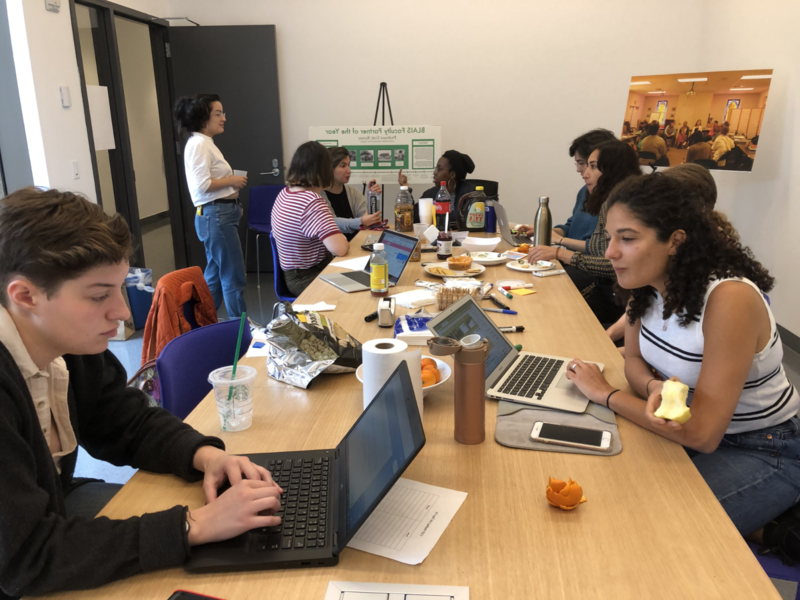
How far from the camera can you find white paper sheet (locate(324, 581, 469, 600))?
827 millimetres

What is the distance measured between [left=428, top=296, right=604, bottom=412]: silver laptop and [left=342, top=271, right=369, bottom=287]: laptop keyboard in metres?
1.05

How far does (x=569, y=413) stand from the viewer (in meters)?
1.33

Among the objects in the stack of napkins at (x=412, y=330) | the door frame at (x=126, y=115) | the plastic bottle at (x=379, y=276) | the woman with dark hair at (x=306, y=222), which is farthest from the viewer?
the door frame at (x=126, y=115)

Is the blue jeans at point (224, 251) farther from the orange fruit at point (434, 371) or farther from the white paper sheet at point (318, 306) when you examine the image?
the orange fruit at point (434, 371)

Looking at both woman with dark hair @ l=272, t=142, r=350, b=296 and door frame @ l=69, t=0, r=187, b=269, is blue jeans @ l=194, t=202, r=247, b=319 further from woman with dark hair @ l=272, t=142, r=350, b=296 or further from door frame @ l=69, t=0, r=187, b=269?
woman with dark hair @ l=272, t=142, r=350, b=296

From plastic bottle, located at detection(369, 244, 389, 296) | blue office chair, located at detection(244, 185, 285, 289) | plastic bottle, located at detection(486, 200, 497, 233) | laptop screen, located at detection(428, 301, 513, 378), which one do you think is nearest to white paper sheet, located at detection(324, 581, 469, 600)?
laptop screen, located at detection(428, 301, 513, 378)

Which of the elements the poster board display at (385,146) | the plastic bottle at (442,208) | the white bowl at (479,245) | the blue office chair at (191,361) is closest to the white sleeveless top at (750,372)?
the blue office chair at (191,361)

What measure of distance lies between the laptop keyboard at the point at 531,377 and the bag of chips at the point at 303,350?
0.41 m

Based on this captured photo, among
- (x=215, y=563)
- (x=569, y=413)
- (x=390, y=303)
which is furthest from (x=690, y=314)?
(x=215, y=563)

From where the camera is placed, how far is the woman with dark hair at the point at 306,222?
3.13 m

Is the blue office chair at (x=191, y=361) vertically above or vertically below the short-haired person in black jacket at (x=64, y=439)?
below

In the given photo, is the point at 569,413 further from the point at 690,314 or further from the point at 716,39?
the point at 716,39

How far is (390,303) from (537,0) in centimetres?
434

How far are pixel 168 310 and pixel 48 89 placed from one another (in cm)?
270
